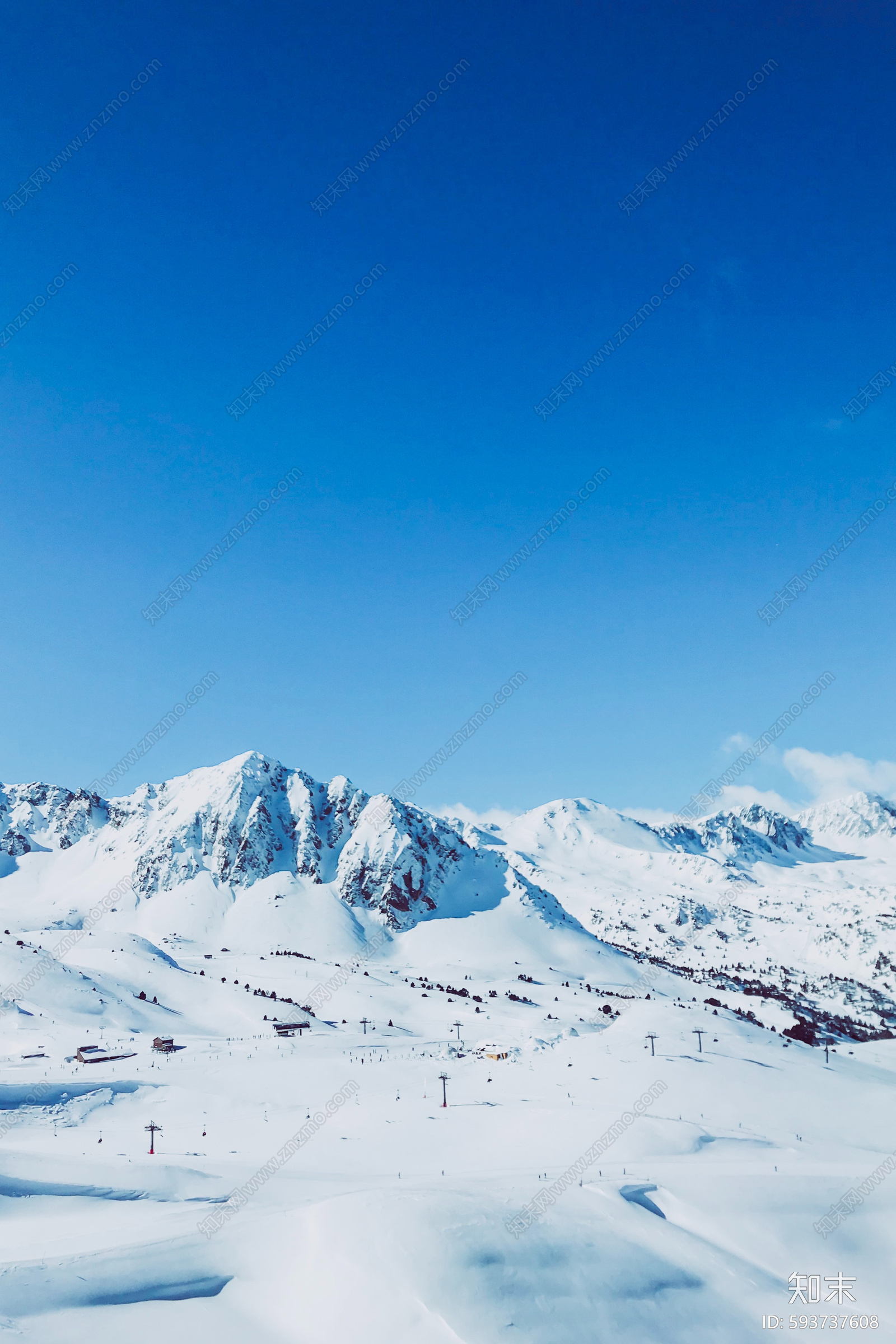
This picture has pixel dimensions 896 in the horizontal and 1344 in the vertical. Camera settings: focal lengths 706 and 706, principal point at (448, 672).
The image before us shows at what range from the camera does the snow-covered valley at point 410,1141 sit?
2119 cm

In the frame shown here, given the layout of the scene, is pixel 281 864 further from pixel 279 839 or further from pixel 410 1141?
pixel 410 1141

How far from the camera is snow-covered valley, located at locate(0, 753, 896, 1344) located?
69.5 feet

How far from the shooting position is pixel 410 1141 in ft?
145

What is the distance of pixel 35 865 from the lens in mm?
177000

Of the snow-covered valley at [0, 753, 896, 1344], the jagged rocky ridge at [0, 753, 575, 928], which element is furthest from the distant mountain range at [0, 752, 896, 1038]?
the snow-covered valley at [0, 753, 896, 1344]

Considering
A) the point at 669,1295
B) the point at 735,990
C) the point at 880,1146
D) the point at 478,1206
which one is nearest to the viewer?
the point at 669,1295

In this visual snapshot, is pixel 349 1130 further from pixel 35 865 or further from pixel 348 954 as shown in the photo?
pixel 35 865

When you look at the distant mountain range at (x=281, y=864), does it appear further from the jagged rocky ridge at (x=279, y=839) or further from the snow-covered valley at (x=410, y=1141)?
the snow-covered valley at (x=410, y=1141)

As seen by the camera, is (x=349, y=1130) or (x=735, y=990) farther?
(x=735, y=990)

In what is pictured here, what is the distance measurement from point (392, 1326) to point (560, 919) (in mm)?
145582

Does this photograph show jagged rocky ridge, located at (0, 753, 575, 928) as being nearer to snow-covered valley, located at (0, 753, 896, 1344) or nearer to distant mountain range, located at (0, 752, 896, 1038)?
distant mountain range, located at (0, 752, 896, 1038)

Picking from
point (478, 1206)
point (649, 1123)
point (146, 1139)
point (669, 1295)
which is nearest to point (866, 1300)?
point (669, 1295)

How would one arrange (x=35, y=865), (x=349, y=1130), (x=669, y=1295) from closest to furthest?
(x=669, y=1295) → (x=349, y=1130) → (x=35, y=865)

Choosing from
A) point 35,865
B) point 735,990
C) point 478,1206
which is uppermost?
point 35,865
